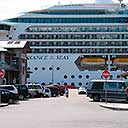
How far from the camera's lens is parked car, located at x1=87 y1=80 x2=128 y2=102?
1635 inches

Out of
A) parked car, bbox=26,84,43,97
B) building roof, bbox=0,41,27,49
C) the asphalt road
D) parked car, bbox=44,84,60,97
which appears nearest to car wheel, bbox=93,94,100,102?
parked car, bbox=26,84,43,97

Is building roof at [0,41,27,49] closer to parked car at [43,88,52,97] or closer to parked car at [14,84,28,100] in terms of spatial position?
parked car at [43,88,52,97]

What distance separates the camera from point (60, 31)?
8719 cm

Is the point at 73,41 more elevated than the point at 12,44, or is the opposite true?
the point at 73,41

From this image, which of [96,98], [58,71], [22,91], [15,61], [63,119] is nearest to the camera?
[63,119]

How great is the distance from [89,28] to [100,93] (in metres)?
45.8

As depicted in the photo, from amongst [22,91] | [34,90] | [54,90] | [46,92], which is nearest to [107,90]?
[22,91]

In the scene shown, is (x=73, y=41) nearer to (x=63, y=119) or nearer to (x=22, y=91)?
(x=22, y=91)

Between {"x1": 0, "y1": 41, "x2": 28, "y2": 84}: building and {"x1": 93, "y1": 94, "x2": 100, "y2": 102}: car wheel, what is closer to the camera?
{"x1": 93, "y1": 94, "x2": 100, "y2": 102}: car wheel

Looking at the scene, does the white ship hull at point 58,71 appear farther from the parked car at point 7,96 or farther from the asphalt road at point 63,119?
the asphalt road at point 63,119

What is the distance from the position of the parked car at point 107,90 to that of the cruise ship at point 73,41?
4092 centimetres

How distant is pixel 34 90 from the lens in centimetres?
5191

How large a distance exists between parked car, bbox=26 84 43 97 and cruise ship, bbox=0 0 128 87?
106 feet

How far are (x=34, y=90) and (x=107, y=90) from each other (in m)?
11.9
